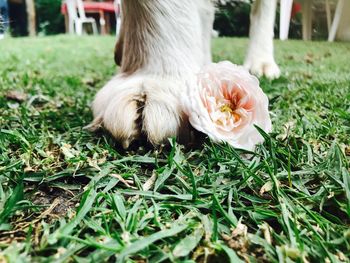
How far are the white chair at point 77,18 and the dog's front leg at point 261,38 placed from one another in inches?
148

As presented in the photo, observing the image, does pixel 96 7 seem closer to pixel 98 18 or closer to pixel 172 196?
pixel 98 18

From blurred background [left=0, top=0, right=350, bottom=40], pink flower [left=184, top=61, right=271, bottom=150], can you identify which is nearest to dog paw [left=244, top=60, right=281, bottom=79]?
blurred background [left=0, top=0, right=350, bottom=40]

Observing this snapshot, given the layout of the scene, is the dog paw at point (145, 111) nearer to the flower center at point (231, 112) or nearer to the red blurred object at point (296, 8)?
the flower center at point (231, 112)

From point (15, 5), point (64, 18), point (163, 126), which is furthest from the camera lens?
point (64, 18)

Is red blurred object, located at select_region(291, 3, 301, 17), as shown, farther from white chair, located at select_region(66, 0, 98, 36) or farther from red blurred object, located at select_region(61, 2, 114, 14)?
white chair, located at select_region(66, 0, 98, 36)

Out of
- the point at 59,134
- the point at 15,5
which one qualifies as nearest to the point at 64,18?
the point at 15,5

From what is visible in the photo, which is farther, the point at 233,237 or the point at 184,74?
the point at 184,74

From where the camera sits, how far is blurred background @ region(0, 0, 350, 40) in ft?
5.91

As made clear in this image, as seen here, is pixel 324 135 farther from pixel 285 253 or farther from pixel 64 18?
pixel 64 18

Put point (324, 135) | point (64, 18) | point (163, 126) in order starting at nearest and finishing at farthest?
point (163, 126) < point (324, 135) < point (64, 18)

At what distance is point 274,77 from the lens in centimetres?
175

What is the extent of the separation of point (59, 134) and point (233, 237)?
0.52 meters

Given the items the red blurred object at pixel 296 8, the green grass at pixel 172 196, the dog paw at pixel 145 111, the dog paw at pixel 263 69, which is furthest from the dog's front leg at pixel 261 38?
the dog paw at pixel 145 111

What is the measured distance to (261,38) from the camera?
200cm
